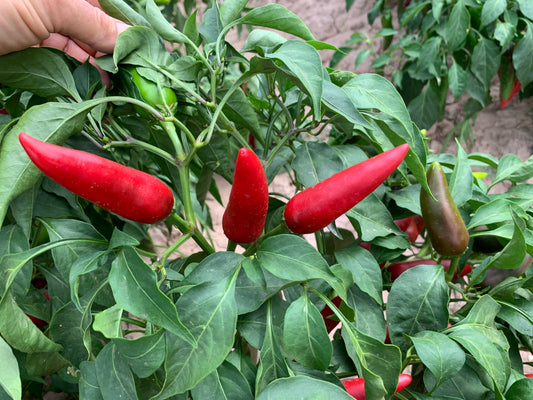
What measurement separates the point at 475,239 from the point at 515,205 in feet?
0.33

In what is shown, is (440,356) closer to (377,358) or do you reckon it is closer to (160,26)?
(377,358)

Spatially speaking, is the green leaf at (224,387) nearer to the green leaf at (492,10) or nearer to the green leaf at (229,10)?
the green leaf at (229,10)

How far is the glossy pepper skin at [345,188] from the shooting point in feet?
1.58

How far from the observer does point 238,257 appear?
501 millimetres

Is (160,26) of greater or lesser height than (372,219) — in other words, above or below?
above

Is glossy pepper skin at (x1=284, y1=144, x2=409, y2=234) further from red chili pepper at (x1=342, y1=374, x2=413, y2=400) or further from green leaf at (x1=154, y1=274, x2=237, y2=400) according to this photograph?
red chili pepper at (x1=342, y1=374, x2=413, y2=400)

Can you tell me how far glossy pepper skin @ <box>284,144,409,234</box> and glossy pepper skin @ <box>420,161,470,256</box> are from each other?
0.13m

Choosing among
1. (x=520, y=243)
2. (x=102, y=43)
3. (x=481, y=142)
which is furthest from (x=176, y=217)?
(x=481, y=142)

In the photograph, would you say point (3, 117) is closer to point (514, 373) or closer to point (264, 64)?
point (264, 64)

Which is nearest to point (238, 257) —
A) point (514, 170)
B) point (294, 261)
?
point (294, 261)

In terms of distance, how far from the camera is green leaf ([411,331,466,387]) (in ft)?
1.65

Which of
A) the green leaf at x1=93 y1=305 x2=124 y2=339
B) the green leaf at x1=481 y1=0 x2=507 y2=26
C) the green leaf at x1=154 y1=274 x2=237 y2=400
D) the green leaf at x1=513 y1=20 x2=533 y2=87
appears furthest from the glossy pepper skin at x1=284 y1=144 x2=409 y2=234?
the green leaf at x1=513 y1=20 x2=533 y2=87

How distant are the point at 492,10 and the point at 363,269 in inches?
41.4

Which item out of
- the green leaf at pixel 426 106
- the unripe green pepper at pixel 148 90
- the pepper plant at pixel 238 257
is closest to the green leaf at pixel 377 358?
the pepper plant at pixel 238 257
